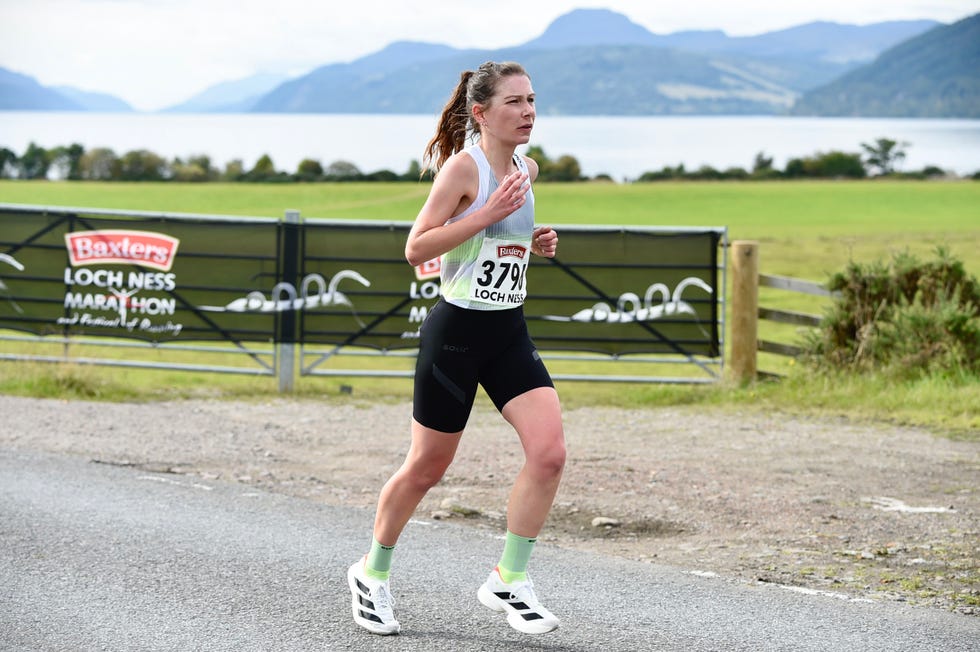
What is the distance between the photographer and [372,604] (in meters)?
4.70

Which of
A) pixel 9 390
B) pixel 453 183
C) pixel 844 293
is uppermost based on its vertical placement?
pixel 453 183

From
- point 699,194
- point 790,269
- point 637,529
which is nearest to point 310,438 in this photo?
point 637,529

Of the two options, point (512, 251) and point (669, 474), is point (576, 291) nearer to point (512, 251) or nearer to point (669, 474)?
point (669, 474)

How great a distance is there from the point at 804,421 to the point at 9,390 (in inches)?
296

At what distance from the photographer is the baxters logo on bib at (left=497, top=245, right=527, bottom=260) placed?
4.46m

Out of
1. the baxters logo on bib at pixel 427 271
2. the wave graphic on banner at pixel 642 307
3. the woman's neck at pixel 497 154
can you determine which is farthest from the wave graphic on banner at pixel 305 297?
the woman's neck at pixel 497 154

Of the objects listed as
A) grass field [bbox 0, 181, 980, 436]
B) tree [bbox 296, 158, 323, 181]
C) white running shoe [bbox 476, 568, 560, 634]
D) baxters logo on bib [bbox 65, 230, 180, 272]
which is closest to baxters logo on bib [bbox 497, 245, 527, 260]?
white running shoe [bbox 476, 568, 560, 634]

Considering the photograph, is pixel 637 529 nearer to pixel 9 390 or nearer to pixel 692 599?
pixel 692 599

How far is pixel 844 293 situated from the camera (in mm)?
11766

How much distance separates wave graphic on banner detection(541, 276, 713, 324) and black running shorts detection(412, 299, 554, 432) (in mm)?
7899

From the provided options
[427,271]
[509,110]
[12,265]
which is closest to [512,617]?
[509,110]

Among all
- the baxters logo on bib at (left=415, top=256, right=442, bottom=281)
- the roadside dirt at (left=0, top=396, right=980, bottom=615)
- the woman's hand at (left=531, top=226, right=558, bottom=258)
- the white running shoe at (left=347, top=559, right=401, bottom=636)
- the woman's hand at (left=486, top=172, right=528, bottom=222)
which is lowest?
the roadside dirt at (left=0, top=396, right=980, bottom=615)

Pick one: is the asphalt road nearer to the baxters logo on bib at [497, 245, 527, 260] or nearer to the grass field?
the baxters logo on bib at [497, 245, 527, 260]

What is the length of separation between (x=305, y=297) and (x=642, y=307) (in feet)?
11.6
